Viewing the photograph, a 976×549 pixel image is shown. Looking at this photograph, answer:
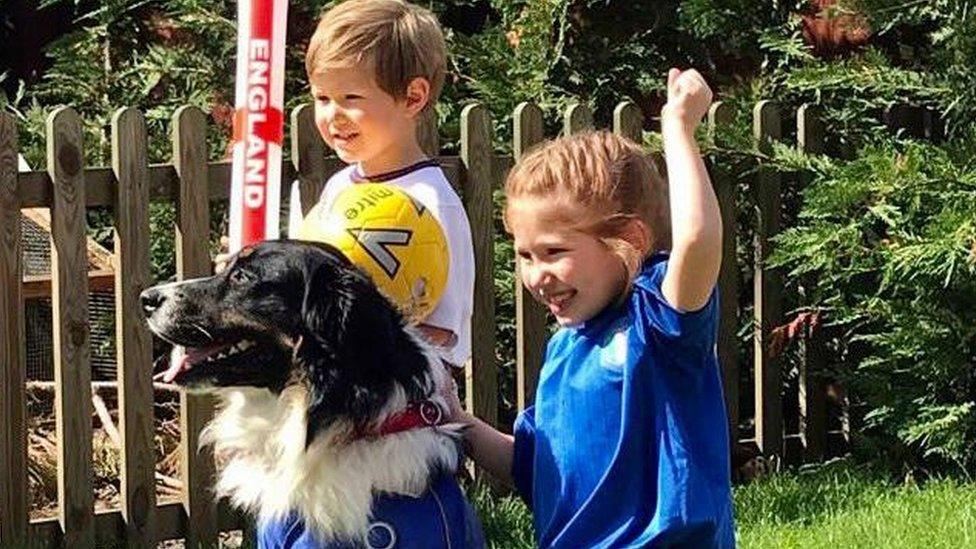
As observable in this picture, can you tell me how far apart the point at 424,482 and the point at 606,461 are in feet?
1.33

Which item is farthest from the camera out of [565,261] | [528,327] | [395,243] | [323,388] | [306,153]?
[528,327]

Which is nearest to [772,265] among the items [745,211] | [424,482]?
[745,211]

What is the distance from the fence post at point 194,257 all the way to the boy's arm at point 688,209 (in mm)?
3114

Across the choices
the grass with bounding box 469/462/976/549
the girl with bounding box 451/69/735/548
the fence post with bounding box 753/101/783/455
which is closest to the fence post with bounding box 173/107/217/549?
the grass with bounding box 469/462/976/549

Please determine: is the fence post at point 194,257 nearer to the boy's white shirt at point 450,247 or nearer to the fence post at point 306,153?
the fence post at point 306,153

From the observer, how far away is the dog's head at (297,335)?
12.2 ft

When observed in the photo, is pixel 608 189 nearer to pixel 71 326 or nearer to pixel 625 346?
pixel 625 346

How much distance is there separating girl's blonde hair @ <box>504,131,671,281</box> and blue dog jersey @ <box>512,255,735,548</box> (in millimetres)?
67

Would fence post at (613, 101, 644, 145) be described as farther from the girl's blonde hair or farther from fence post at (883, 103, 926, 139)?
the girl's blonde hair

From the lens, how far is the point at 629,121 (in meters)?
7.34

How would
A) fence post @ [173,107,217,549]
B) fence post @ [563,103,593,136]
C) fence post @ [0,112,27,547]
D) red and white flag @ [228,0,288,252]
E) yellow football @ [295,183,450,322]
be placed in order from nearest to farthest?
yellow football @ [295,183,450,322] → red and white flag @ [228,0,288,252] → fence post @ [0,112,27,547] → fence post @ [173,107,217,549] → fence post @ [563,103,593,136]

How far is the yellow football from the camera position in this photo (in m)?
4.00

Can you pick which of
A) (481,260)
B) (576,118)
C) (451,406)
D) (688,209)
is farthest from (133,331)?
(688,209)

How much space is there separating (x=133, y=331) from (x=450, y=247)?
2.34 meters
